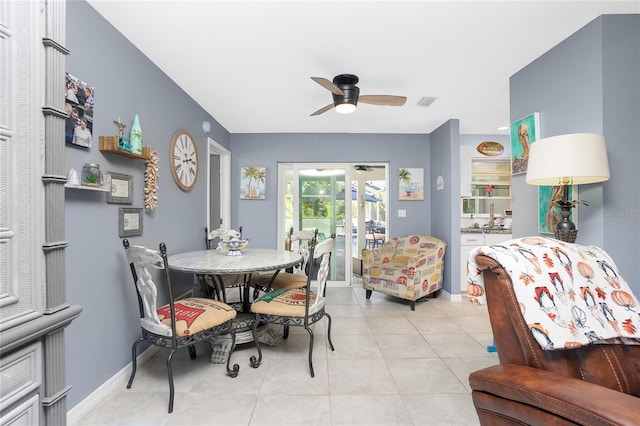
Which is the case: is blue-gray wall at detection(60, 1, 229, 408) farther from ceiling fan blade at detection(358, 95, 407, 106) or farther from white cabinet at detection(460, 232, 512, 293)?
white cabinet at detection(460, 232, 512, 293)

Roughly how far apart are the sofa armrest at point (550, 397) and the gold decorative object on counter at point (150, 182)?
7.86 ft

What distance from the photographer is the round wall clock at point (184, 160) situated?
108 inches

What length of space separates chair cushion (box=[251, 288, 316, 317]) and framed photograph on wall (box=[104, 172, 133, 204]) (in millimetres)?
1196

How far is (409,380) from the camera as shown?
2.03 meters

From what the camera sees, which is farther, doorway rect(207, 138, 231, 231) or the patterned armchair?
doorway rect(207, 138, 231, 231)

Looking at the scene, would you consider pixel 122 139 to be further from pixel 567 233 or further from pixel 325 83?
pixel 567 233

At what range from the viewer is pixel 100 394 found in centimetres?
179

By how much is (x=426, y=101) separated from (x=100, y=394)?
3.80 meters

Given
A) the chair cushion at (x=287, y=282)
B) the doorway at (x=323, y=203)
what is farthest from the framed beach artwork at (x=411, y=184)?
the chair cushion at (x=287, y=282)

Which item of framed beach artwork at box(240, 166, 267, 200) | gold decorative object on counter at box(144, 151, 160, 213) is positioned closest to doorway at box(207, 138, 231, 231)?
framed beach artwork at box(240, 166, 267, 200)

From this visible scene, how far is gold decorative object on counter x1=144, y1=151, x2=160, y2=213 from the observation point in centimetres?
228

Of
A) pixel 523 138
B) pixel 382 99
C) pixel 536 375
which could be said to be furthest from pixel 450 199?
pixel 536 375

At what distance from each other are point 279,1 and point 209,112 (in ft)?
7.40

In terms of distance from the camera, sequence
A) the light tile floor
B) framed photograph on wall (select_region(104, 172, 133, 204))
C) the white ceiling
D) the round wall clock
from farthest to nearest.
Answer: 1. the round wall clock
2. framed photograph on wall (select_region(104, 172, 133, 204))
3. the white ceiling
4. the light tile floor
